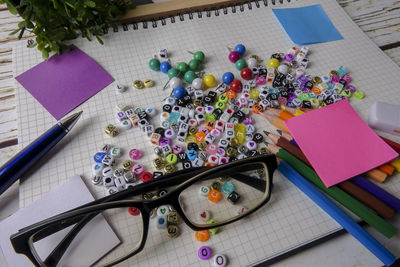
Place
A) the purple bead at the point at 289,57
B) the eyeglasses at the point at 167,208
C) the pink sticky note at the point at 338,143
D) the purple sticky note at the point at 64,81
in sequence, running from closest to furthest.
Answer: the eyeglasses at the point at 167,208 < the pink sticky note at the point at 338,143 < the purple sticky note at the point at 64,81 < the purple bead at the point at 289,57

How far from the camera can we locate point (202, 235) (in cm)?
54

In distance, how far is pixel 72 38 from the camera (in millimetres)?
812

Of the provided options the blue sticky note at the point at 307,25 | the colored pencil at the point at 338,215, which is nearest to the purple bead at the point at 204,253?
the colored pencil at the point at 338,215

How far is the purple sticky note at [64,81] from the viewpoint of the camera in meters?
0.71

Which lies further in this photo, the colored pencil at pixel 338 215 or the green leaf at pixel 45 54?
the green leaf at pixel 45 54

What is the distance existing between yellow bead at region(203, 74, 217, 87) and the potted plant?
0.32 metres

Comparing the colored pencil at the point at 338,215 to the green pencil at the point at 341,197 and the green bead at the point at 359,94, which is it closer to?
the green pencil at the point at 341,197

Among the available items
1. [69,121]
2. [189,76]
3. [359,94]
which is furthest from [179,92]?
[359,94]

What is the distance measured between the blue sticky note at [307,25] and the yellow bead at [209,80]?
30cm

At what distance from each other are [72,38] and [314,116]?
0.70m

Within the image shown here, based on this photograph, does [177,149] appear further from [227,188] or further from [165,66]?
[165,66]

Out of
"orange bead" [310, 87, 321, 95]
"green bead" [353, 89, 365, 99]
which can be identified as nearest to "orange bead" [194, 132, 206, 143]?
"orange bead" [310, 87, 321, 95]

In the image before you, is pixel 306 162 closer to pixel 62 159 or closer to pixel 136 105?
pixel 136 105

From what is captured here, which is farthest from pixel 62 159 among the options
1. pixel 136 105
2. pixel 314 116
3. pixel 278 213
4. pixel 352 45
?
pixel 352 45
